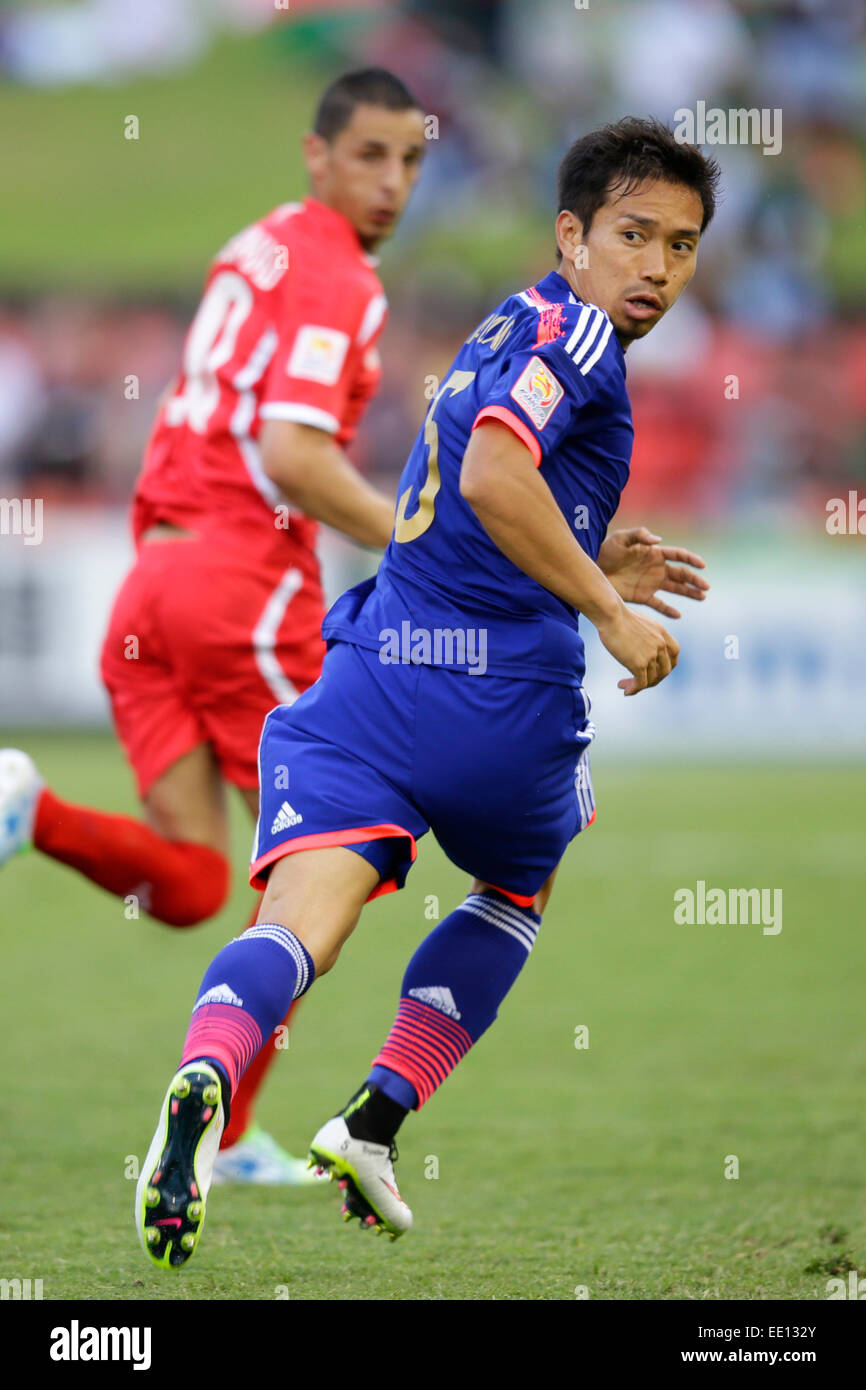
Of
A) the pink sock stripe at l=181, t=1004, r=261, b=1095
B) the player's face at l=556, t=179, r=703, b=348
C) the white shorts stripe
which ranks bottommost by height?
the pink sock stripe at l=181, t=1004, r=261, b=1095

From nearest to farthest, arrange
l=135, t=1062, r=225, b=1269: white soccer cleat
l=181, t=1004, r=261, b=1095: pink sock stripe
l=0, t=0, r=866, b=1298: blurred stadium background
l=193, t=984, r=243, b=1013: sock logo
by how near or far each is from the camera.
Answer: l=135, t=1062, r=225, b=1269: white soccer cleat
l=181, t=1004, r=261, b=1095: pink sock stripe
l=193, t=984, r=243, b=1013: sock logo
l=0, t=0, r=866, b=1298: blurred stadium background

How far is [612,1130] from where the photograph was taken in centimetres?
447

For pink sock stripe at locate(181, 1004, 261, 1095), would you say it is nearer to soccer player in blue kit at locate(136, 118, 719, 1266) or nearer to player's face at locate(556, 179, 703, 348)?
soccer player in blue kit at locate(136, 118, 719, 1266)

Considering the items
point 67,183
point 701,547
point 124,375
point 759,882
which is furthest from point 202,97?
point 759,882

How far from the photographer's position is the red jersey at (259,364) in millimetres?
4156

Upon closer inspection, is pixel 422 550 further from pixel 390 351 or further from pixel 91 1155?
pixel 390 351

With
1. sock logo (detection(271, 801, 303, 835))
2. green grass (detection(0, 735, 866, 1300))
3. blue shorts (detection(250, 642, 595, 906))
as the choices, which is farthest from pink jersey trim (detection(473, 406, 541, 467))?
green grass (detection(0, 735, 866, 1300))

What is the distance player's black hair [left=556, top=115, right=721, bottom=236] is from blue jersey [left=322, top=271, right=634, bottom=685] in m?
0.17

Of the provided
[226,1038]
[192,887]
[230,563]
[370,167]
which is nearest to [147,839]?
[192,887]

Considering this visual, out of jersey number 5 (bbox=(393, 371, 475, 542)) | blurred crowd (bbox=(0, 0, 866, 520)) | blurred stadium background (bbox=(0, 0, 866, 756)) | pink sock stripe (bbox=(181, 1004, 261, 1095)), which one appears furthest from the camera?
blurred crowd (bbox=(0, 0, 866, 520))

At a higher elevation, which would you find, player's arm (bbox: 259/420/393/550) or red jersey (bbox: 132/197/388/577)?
red jersey (bbox: 132/197/388/577)

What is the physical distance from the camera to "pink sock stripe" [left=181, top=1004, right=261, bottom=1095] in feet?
8.91

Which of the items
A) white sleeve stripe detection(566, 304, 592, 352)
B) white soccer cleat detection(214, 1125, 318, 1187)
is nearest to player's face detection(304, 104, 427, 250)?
white sleeve stripe detection(566, 304, 592, 352)

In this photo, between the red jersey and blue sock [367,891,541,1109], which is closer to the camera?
blue sock [367,891,541,1109]
